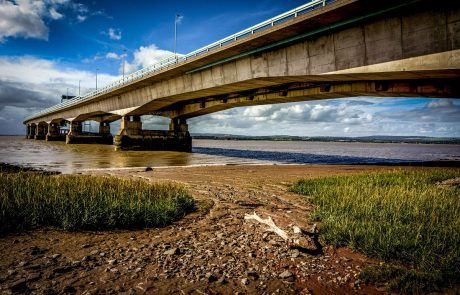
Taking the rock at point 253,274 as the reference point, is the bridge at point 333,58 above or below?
above

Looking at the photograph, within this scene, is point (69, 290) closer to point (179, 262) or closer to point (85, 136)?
point (179, 262)

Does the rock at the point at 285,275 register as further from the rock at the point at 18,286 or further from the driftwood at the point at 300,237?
the rock at the point at 18,286

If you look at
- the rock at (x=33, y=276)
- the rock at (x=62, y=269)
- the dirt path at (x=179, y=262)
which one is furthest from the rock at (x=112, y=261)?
the rock at (x=33, y=276)

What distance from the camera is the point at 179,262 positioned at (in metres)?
3.82

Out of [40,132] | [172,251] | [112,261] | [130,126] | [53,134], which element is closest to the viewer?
[112,261]

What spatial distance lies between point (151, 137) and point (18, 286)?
33.7 m

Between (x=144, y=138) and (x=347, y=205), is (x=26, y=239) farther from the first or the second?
(x=144, y=138)

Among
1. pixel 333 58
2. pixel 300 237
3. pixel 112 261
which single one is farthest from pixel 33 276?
pixel 333 58

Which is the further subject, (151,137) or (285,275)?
(151,137)

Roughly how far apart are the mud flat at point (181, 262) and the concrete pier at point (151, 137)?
3062 cm

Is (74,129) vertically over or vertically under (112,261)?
over

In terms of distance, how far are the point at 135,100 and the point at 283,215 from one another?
3039cm

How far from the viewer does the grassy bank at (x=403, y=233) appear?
11.0 feet

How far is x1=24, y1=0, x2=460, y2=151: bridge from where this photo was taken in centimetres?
1027
